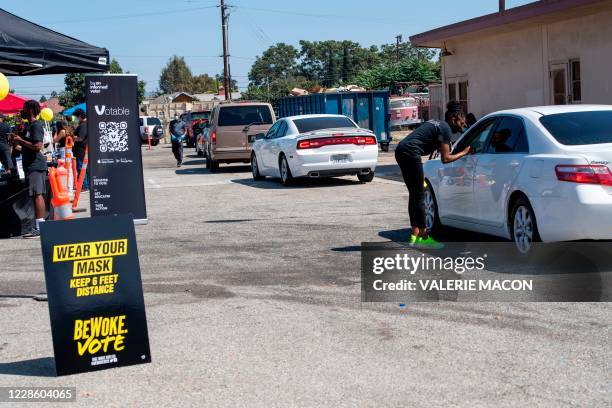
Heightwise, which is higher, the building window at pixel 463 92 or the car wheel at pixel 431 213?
the building window at pixel 463 92

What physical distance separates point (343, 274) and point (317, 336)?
2388 millimetres

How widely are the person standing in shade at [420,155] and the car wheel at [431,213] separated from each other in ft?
3.27

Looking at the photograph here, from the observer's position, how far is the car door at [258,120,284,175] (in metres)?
20.8

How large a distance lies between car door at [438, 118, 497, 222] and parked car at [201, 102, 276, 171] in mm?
14568

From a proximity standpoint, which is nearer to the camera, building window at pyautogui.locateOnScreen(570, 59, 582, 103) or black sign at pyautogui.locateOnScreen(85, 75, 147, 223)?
black sign at pyautogui.locateOnScreen(85, 75, 147, 223)

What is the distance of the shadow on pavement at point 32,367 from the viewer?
19.7 ft

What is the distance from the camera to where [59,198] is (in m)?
12.5

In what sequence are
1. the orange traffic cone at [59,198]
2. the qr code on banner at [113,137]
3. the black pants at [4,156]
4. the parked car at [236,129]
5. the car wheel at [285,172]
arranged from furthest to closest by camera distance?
the parked car at [236,129], the car wheel at [285,172], the black pants at [4,156], the orange traffic cone at [59,198], the qr code on banner at [113,137]

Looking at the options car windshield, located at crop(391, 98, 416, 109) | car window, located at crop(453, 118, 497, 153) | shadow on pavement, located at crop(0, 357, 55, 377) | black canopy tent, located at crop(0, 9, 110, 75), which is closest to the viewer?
shadow on pavement, located at crop(0, 357, 55, 377)

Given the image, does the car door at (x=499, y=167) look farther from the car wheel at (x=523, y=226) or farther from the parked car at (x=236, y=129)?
the parked car at (x=236, y=129)

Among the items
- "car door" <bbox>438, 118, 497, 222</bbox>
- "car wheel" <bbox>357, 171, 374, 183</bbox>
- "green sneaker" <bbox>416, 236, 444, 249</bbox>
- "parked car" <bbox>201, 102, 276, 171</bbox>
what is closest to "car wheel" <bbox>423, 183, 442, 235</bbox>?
"car door" <bbox>438, 118, 497, 222</bbox>

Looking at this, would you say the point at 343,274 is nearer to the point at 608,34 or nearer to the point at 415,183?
the point at 415,183

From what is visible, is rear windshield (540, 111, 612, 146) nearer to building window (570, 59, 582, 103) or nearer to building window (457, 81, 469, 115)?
building window (570, 59, 582, 103)

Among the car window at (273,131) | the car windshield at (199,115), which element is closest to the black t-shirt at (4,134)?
the car window at (273,131)
